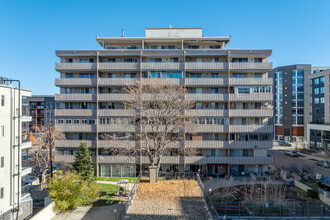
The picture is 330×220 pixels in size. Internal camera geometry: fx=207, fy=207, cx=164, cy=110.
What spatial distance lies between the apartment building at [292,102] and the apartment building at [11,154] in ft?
237

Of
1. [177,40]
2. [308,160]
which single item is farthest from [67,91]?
[308,160]

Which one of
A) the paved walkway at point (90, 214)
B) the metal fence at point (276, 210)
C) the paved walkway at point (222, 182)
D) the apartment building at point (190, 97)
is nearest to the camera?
the metal fence at point (276, 210)

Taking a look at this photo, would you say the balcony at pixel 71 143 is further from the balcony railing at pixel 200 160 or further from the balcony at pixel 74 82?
the balcony at pixel 74 82

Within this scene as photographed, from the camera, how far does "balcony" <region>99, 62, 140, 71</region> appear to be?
3148 cm

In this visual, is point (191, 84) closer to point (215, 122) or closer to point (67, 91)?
point (215, 122)

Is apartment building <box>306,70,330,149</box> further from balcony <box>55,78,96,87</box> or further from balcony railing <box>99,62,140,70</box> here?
balcony <box>55,78,96,87</box>

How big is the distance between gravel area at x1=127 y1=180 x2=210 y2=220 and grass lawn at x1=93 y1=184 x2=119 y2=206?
4.92 metres

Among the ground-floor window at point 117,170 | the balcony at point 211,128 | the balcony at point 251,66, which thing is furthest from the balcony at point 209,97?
the ground-floor window at point 117,170

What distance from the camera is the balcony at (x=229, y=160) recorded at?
30297mm

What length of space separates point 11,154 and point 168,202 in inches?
585

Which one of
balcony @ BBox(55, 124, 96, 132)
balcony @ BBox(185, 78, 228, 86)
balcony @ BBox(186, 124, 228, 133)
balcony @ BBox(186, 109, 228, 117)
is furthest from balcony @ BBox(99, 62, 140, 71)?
balcony @ BBox(186, 124, 228, 133)

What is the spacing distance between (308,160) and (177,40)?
117 ft

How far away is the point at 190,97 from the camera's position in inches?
1206

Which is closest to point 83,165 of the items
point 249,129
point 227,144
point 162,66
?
point 162,66
